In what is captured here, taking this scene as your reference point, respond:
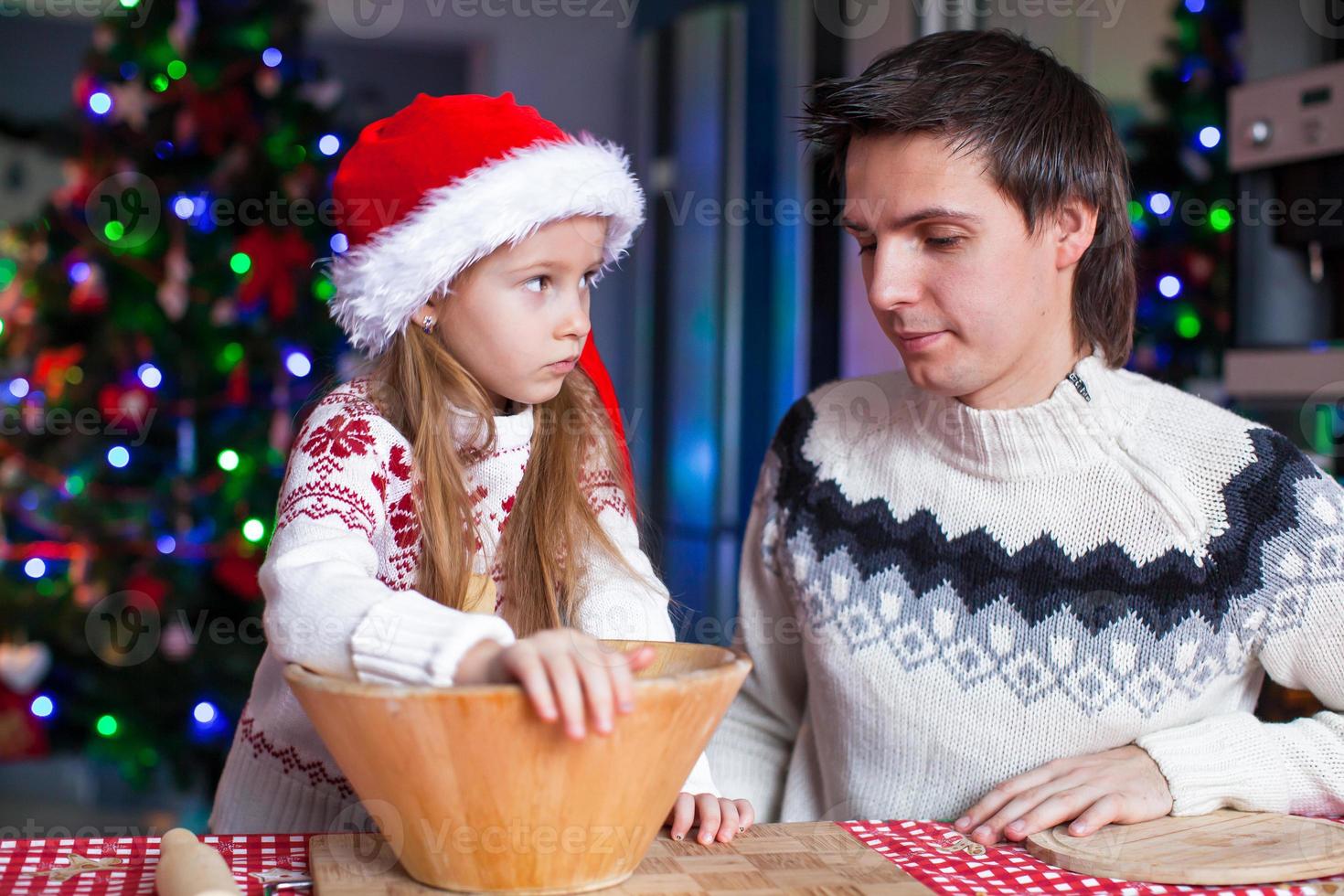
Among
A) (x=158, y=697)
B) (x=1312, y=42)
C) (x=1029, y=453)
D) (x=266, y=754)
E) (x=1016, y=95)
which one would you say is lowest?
(x=158, y=697)

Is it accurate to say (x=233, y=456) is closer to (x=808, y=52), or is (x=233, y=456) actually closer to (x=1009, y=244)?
(x=808, y=52)

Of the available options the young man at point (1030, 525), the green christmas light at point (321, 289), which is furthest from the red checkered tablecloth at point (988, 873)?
the green christmas light at point (321, 289)

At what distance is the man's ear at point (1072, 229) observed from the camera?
4.42 feet

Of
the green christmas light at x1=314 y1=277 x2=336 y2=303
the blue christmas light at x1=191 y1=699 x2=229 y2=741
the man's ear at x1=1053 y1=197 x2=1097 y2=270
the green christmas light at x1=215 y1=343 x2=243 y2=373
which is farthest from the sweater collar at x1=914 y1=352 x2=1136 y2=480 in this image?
the blue christmas light at x1=191 y1=699 x2=229 y2=741

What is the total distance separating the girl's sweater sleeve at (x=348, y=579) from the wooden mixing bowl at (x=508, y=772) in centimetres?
6

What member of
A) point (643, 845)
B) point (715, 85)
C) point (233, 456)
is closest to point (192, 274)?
point (233, 456)

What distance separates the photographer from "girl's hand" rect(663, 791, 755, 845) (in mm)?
1006

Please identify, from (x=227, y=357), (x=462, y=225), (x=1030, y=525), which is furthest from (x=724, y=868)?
(x=227, y=357)

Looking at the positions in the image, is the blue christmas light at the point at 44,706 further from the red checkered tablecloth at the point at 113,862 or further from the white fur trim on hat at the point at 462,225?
the red checkered tablecloth at the point at 113,862

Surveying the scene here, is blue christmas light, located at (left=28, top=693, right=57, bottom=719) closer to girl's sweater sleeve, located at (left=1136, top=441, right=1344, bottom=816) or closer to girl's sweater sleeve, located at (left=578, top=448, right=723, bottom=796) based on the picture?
girl's sweater sleeve, located at (left=578, top=448, right=723, bottom=796)

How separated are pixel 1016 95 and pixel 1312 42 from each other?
1578 mm

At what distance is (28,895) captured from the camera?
33.8 inches

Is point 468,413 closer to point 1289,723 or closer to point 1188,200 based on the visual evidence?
point 1289,723

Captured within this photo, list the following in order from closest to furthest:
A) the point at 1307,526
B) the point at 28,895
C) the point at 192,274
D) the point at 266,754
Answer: the point at 28,895 → the point at 1307,526 → the point at 266,754 → the point at 192,274
